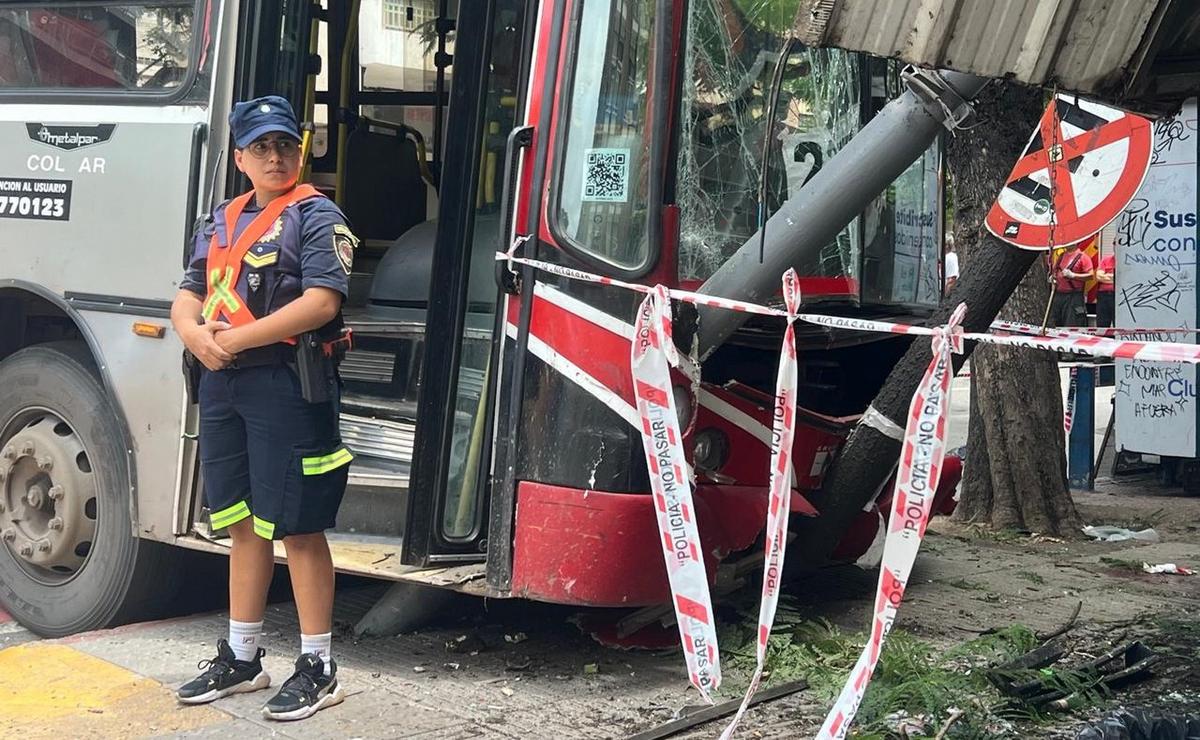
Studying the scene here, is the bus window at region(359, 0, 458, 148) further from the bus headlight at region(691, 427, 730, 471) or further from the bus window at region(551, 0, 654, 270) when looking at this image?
the bus headlight at region(691, 427, 730, 471)

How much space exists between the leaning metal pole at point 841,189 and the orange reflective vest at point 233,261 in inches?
53.3

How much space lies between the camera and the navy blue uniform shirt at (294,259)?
13.5 ft

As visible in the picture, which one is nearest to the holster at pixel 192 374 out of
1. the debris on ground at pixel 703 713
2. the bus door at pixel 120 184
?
the bus door at pixel 120 184

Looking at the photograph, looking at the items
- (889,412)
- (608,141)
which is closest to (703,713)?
(889,412)

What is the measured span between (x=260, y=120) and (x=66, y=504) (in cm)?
186

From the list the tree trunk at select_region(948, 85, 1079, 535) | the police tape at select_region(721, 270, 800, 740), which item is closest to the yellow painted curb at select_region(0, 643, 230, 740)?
the police tape at select_region(721, 270, 800, 740)

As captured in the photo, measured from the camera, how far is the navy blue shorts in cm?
416

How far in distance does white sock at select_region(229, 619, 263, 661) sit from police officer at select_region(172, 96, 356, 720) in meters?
0.06

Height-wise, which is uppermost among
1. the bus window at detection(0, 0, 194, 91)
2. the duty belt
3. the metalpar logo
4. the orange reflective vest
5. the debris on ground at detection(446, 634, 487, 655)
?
the bus window at detection(0, 0, 194, 91)

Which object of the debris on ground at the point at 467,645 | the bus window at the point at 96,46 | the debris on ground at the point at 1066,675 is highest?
the bus window at the point at 96,46

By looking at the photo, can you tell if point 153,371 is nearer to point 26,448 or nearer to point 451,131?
point 26,448

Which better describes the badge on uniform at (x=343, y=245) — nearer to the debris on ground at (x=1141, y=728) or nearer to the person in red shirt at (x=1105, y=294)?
the debris on ground at (x=1141, y=728)

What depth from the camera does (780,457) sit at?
3.79 m

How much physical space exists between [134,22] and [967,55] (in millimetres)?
3190
